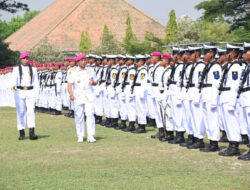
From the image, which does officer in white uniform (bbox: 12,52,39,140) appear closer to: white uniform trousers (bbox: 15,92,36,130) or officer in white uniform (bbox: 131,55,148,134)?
white uniform trousers (bbox: 15,92,36,130)

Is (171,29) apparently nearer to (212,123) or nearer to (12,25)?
(212,123)

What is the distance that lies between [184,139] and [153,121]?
4245 mm

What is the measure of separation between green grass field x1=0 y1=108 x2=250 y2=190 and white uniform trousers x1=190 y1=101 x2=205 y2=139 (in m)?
0.50

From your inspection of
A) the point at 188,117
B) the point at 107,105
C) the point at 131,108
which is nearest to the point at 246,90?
the point at 188,117

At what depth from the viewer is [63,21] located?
7075 cm

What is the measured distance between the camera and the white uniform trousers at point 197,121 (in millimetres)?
12172

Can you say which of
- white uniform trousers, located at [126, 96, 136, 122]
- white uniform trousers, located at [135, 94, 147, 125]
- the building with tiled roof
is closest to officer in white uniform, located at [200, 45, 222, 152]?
white uniform trousers, located at [135, 94, 147, 125]

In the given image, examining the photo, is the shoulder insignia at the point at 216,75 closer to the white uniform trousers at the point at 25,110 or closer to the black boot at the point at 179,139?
the black boot at the point at 179,139

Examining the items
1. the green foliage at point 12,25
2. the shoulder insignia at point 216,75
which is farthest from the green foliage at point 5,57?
the green foliage at point 12,25

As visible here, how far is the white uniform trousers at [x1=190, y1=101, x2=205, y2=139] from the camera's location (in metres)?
12.2

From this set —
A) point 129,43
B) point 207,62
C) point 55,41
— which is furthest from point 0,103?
point 55,41

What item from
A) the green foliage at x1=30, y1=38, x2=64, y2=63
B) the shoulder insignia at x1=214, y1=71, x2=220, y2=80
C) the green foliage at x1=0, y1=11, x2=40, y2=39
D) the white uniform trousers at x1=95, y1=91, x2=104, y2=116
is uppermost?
the green foliage at x1=0, y1=11, x2=40, y2=39

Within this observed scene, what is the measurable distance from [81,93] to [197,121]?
3.22 metres

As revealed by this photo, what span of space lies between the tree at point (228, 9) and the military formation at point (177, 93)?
54.0 ft
